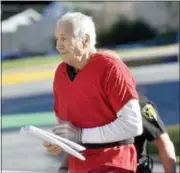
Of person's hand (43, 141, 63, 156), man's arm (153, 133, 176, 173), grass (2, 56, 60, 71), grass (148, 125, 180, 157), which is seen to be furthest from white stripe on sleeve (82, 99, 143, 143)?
grass (2, 56, 60, 71)

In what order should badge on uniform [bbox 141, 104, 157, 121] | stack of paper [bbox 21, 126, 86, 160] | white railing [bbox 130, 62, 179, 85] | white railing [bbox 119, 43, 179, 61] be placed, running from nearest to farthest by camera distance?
stack of paper [bbox 21, 126, 86, 160] < badge on uniform [bbox 141, 104, 157, 121] < white railing [bbox 130, 62, 179, 85] < white railing [bbox 119, 43, 179, 61]

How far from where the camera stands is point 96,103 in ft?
8.84

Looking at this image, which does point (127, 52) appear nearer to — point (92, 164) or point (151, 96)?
point (151, 96)

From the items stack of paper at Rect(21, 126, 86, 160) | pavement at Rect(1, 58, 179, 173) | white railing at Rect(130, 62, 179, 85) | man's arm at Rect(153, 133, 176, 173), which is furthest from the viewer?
white railing at Rect(130, 62, 179, 85)

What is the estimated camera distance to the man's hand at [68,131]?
2.67 meters

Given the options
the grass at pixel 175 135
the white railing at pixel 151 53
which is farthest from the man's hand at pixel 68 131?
the white railing at pixel 151 53

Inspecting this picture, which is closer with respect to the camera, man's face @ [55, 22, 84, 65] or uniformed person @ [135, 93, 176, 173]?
man's face @ [55, 22, 84, 65]

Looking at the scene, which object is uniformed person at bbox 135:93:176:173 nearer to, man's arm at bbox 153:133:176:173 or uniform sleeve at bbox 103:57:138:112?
man's arm at bbox 153:133:176:173

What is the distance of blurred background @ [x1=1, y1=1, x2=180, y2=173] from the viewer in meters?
8.70

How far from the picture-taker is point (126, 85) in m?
2.64

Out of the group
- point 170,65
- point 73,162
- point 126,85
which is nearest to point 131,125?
point 126,85

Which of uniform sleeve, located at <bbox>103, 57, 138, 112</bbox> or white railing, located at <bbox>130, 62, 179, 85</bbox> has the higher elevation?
uniform sleeve, located at <bbox>103, 57, 138, 112</bbox>

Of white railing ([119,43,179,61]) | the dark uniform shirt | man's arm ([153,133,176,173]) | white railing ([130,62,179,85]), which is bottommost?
white railing ([130,62,179,85])

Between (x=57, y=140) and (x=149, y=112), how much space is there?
2.01ft
